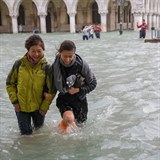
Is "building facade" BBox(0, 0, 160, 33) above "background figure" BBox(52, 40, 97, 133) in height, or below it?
above

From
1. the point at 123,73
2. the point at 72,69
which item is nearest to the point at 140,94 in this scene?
the point at 123,73

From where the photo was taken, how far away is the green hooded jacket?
4.66 m

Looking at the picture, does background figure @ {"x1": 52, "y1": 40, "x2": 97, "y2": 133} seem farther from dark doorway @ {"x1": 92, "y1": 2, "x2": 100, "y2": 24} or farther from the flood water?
dark doorway @ {"x1": 92, "y1": 2, "x2": 100, "y2": 24}

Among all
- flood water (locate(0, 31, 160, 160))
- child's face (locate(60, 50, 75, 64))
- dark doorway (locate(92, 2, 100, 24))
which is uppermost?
dark doorway (locate(92, 2, 100, 24))

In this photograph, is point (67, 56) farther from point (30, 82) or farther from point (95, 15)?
point (95, 15)

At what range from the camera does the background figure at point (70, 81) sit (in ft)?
15.0

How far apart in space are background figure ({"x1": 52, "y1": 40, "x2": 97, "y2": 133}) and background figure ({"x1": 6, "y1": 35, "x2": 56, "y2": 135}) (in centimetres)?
20

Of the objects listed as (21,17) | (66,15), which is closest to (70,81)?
(66,15)

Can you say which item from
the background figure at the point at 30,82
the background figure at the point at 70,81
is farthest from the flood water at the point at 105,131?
the background figure at the point at 30,82

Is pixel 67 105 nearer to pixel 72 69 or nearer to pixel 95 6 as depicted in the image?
pixel 72 69

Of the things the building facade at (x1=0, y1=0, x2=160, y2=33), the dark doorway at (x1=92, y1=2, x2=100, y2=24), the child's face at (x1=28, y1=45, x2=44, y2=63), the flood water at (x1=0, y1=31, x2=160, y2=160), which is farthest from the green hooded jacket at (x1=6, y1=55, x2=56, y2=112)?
the dark doorway at (x1=92, y1=2, x2=100, y2=24)

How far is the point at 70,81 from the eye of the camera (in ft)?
15.2

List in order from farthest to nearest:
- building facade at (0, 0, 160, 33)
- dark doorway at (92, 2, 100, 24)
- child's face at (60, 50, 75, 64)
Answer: dark doorway at (92, 2, 100, 24)
building facade at (0, 0, 160, 33)
child's face at (60, 50, 75, 64)

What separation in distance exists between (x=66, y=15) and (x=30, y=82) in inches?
1474
